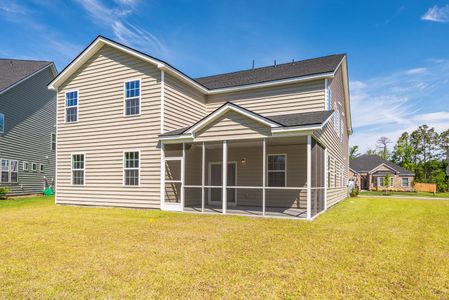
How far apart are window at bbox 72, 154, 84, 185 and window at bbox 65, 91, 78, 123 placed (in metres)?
1.83

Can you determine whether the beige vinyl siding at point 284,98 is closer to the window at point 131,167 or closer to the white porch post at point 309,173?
the white porch post at point 309,173

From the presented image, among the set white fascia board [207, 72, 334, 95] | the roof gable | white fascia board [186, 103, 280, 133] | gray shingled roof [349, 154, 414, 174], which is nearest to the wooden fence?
gray shingled roof [349, 154, 414, 174]

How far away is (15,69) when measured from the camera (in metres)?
23.0

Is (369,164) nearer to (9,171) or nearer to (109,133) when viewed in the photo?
(109,133)

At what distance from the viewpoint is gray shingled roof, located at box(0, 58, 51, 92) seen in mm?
20703

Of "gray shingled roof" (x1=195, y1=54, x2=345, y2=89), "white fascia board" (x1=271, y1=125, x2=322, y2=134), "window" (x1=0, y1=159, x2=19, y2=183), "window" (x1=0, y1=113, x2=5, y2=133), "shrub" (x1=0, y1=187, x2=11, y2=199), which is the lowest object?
"shrub" (x1=0, y1=187, x2=11, y2=199)

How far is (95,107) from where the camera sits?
14266 millimetres

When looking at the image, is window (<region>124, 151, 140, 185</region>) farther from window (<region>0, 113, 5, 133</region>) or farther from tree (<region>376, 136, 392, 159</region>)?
tree (<region>376, 136, 392, 159</region>)

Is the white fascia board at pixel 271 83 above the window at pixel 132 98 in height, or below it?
above

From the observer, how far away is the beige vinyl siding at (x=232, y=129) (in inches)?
421

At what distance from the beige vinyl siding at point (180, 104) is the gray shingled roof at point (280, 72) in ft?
4.81

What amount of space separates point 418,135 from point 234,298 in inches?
2555

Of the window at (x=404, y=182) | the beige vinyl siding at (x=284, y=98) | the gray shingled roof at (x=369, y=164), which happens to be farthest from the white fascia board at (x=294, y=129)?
the window at (x=404, y=182)

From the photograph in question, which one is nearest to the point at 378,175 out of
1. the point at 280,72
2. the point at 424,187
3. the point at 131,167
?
the point at 424,187
